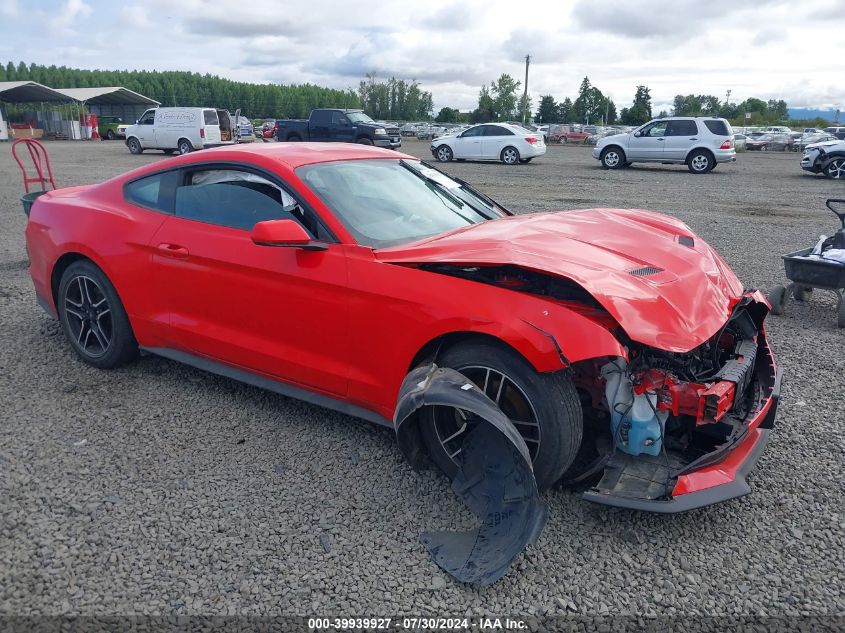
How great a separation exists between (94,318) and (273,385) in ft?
5.17

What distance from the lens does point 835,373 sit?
455cm

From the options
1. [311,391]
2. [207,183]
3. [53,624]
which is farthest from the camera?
[207,183]

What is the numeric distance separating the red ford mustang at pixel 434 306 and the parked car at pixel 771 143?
135 feet

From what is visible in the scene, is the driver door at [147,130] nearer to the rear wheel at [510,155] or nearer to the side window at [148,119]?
the side window at [148,119]

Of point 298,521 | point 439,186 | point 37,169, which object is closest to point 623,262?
point 439,186

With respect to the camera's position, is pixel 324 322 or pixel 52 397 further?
pixel 52 397

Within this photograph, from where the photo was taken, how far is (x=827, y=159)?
19.0 meters

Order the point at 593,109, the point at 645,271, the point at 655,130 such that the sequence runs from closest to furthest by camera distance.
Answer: the point at 645,271, the point at 655,130, the point at 593,109

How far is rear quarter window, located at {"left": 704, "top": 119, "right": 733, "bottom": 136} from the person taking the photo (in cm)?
1980

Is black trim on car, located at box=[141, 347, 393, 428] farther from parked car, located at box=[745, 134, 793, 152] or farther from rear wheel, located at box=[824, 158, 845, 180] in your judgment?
parked car, located at box=[745, 134, 793, 152]

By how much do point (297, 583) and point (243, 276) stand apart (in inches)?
65.7

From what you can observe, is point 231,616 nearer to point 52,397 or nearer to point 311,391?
point 311,391

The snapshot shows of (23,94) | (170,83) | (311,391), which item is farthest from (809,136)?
(170,83)

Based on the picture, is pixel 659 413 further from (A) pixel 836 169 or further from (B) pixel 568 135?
(B) pixel 568 135
